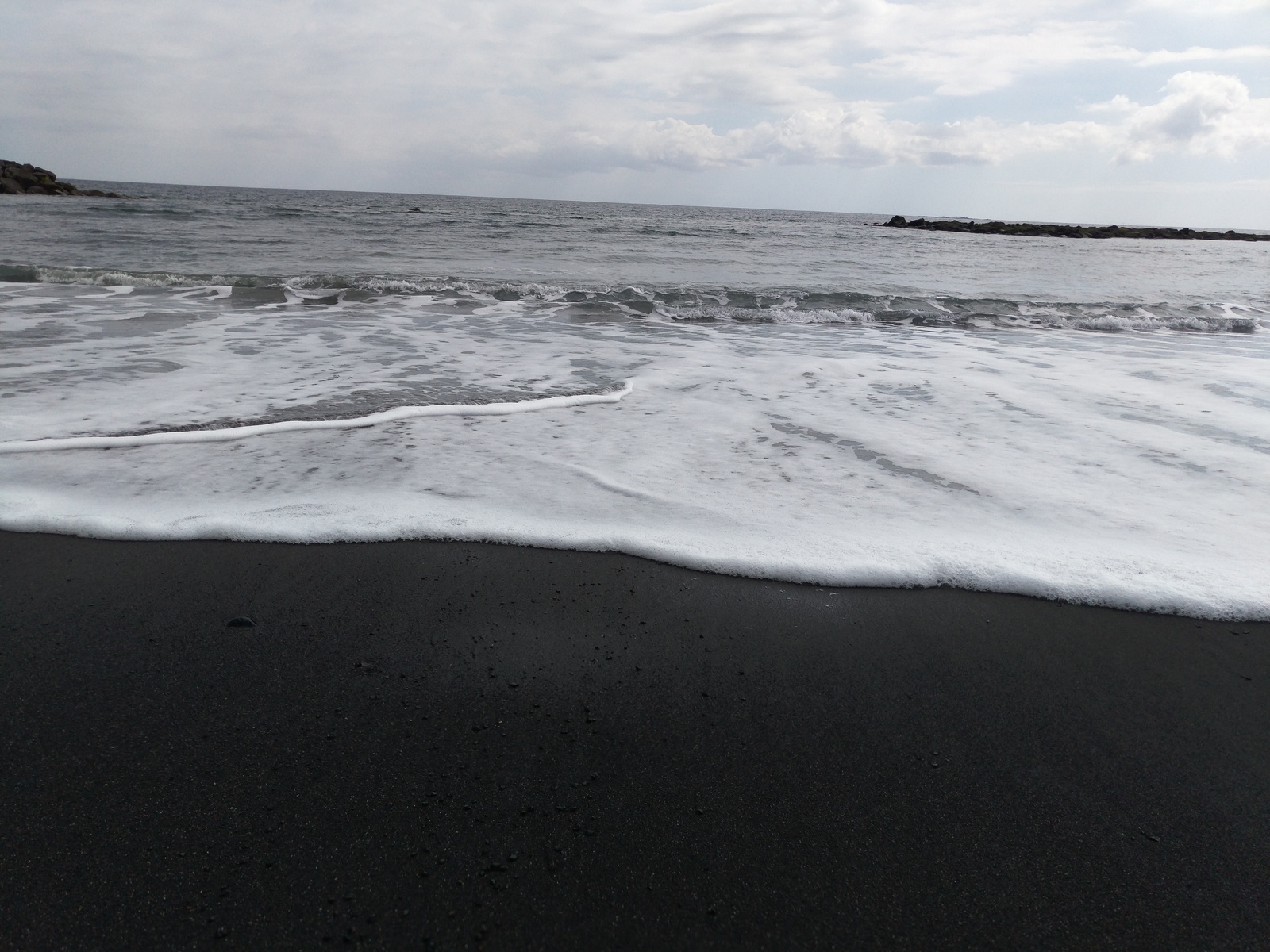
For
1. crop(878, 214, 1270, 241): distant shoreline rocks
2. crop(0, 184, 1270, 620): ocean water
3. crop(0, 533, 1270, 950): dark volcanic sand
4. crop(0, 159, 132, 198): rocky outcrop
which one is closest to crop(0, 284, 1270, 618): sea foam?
crop(0, 184, 1270, 620): ocean water

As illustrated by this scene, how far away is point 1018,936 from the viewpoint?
119 centimetres

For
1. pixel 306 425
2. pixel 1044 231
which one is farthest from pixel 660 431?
pixel 1044 231

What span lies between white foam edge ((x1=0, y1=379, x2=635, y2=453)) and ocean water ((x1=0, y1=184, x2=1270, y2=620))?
19 mm

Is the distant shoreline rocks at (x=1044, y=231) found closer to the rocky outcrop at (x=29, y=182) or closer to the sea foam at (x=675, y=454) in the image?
the sea foam at (x=675, y=454)

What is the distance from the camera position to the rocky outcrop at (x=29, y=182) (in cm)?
3209

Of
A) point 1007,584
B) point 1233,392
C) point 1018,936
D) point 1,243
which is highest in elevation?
point 1,243

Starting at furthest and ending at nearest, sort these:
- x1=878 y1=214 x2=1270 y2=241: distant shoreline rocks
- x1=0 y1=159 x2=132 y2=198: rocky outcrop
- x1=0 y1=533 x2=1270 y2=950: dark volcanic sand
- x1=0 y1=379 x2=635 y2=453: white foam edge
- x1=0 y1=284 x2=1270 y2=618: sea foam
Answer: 1. x1=878 y1=214 x2=1270 y2=241: distant shoreline rocks
2. x1=0 y1=159 x2=132 y2=198: rocky outcrop
3. x1=0 y1=379 x2=635 y2=453: white foam edge
4. x1=0 y1=284 x2=1270 y2=618: sea foam
5. x1=0 y1=533 x2=1270 y2=950: dark volcanic sand

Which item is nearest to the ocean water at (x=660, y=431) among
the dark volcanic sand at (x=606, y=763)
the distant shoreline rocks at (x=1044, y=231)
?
the dark volcanic sand at (x=606, y=763)

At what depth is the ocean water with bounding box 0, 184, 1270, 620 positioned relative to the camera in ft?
8.29

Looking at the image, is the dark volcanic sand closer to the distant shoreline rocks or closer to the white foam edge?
the white foam edge

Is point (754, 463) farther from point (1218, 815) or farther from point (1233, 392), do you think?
point (1233, 392)

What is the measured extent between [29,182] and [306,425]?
41.6 m

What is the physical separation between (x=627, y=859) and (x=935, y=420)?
11.5ft

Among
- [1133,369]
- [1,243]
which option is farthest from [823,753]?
[1,243]
